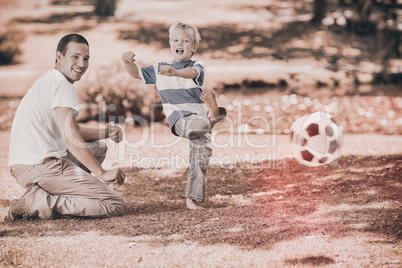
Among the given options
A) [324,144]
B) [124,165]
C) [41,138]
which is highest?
[41,138]

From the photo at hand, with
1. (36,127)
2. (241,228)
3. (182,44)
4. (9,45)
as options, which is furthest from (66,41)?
→ (9,45)

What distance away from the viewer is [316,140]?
6375 millimetres

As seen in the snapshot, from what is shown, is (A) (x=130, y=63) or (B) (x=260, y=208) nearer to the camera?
(A) (x=130, y=63)

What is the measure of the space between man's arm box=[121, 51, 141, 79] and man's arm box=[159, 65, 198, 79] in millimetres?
355

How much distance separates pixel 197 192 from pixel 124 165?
95.7 inches

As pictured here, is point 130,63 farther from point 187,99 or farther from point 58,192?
point 58,192

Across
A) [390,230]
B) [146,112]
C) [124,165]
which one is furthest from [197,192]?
[146,112]

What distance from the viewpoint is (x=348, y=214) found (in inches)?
186

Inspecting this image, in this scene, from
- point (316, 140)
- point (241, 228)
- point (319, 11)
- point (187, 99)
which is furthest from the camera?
point (319, 11)

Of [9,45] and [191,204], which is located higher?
[9,45]

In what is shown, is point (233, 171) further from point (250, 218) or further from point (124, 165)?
point (250, 218)

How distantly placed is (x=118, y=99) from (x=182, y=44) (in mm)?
4474

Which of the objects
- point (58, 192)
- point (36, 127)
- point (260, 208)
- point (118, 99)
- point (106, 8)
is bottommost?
point (260, 208)

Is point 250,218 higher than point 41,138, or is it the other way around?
point 41,138
